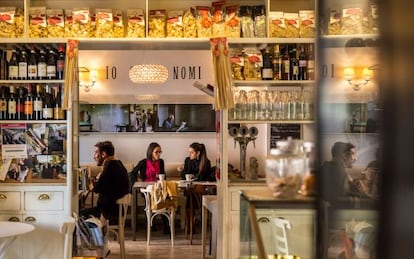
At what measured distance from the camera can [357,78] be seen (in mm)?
1361

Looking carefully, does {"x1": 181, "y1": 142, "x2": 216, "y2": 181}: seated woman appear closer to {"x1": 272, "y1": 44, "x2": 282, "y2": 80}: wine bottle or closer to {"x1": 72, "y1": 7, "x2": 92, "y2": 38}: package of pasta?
{"x1": 272, "y1": 44, "x2": 282, "y2": 80}: wine bottle

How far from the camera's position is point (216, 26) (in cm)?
495

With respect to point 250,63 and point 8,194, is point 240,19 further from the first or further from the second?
point 8,194

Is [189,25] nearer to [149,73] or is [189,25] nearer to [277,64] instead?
[277,64]

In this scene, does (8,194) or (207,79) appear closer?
(8,194)

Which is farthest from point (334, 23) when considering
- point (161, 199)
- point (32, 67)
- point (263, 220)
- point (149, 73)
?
point (149, 73)

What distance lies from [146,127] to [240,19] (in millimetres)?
5267

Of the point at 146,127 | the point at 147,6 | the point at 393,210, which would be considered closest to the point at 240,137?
the point at 147,6

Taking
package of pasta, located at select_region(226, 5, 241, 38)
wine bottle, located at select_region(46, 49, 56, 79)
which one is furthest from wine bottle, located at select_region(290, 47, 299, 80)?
wine bottle, located at select_region(46, 49, 56, 79)

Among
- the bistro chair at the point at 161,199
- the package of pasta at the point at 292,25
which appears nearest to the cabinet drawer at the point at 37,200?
the bistro chair at the point at 161,199

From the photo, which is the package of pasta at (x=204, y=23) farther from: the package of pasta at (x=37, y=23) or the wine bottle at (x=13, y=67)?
the wine bottle at (x=13, y=67)

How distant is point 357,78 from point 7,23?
14.0ft

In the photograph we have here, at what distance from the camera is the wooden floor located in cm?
676

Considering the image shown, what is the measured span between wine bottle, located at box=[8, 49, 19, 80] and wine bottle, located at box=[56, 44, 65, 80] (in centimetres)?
38
